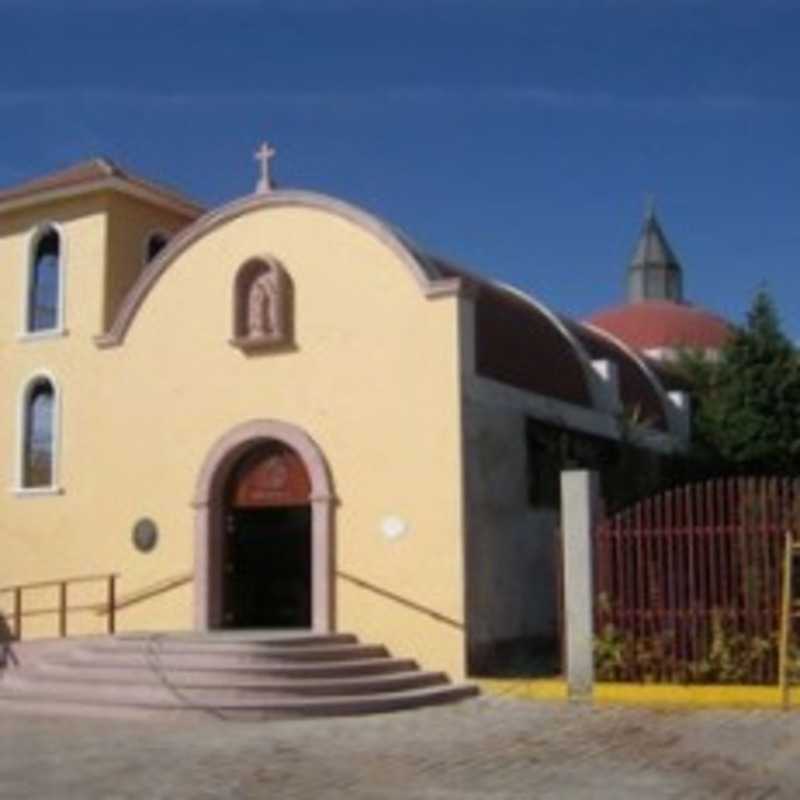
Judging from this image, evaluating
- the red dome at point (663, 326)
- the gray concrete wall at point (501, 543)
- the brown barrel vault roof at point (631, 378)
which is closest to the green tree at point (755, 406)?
the brown barrel vault roof at point (631, 378)

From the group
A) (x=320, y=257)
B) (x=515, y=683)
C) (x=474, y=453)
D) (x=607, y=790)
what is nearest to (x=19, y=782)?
(x=607, y=790)

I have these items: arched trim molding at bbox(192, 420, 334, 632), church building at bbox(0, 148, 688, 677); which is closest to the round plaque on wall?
church building at bbox(0, 148, 688, 677)

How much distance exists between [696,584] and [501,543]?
10.8ft

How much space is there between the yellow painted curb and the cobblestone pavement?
459mm

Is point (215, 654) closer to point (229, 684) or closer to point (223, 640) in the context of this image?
point (223, 640)

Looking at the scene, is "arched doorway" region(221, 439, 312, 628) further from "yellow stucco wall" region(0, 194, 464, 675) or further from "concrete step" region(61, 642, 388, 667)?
"concrete step" region(61, 642, 388, 667)

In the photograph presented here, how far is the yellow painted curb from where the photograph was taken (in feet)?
50.2

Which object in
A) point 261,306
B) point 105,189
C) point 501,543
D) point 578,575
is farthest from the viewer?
point 105,189

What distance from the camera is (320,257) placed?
63.8 feet

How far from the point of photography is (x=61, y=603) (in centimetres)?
2083

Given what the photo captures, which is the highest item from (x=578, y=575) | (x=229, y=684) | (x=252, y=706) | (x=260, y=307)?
(x=260, y=307)

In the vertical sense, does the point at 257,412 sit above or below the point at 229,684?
above

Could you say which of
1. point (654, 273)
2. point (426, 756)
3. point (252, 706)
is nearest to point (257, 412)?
point (252, 706)

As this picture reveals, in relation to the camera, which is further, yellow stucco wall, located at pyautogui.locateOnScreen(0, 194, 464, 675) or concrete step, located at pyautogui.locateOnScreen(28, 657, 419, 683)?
yellow stucco wall, located at pyautogui.locateOnScreen(0, 194, 464, 675)
